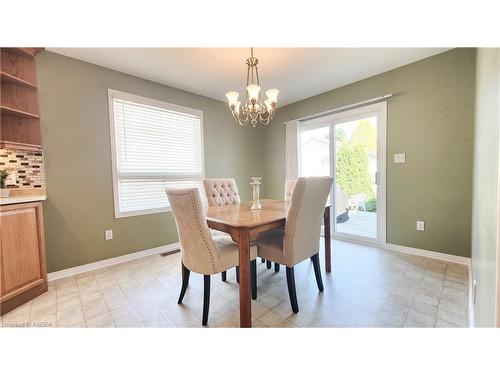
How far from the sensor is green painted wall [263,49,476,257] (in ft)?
7.22

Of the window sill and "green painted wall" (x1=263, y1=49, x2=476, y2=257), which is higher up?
"green painted wall" (x1=263, y1=49, x2=476, y2=257)

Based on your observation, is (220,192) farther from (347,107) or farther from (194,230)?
(347,107)

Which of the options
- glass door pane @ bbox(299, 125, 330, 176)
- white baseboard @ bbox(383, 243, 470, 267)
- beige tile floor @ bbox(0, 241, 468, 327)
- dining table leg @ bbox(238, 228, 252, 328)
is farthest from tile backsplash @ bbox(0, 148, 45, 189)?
white baseboard @ bbox(383, 243, 470, 267)

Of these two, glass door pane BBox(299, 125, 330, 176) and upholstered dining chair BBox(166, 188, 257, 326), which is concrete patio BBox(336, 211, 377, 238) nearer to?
glass door pane BBox(299, 125, 330, 176)

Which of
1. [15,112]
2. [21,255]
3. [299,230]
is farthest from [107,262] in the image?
[299,230]

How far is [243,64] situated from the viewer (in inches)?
95.2

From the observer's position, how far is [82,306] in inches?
65.8

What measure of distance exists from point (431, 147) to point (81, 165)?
4.08m

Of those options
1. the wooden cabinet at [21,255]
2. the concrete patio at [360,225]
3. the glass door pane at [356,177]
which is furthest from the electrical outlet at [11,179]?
the concrete patio at [360,225]
